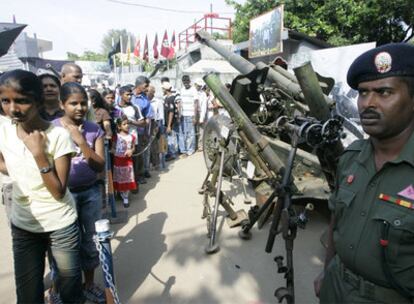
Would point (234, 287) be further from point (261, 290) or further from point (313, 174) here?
point (313, 174)

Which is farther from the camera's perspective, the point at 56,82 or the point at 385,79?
the point at 56,82

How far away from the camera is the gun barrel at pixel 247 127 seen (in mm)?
2822

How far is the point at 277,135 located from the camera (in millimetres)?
4480

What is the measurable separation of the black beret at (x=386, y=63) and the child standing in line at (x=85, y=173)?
1.87 meters

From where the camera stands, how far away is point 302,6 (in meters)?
11.4

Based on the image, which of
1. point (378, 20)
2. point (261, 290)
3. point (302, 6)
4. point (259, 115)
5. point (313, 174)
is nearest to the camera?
point (261, 290)

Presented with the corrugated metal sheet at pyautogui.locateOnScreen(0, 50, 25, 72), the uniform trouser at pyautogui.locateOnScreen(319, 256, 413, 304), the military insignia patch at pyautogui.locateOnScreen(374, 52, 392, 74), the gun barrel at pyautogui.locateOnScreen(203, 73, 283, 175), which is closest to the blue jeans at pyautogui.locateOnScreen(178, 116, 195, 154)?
the gun barrel at pyautogui.locateOnScreen(203, 73, 283, 175)

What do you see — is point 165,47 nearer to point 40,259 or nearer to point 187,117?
point 187,117

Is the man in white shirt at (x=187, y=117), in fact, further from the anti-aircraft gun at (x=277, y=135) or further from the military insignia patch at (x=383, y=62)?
the military insignia patch at (x=383, y=62)

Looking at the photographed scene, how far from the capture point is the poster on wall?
935 centimetres

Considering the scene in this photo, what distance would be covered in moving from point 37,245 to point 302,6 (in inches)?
475

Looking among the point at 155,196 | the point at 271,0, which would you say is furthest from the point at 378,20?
the point at 155,196

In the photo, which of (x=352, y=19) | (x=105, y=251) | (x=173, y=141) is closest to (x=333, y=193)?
(x=105, y=251)

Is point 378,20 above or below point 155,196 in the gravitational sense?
above
